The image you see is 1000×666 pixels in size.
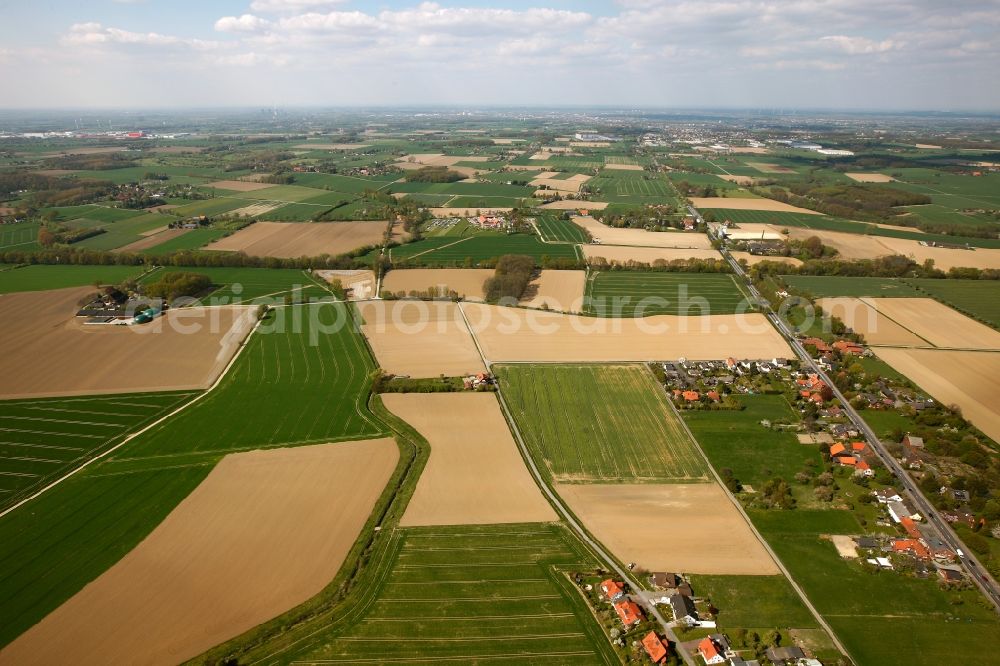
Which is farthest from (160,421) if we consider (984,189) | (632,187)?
(984,189)

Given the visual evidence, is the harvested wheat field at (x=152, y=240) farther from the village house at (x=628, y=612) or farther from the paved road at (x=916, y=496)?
the paved road at (x=916, y=496)

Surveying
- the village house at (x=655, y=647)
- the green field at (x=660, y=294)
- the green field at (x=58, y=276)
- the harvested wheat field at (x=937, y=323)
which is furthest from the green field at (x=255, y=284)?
the harvested wheat field at (x=937, y=323)

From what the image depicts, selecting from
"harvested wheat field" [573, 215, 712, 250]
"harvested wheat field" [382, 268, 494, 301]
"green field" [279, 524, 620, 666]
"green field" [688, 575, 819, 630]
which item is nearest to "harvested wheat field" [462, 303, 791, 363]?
"harvested wheat field" [382, 268, 494, 301]

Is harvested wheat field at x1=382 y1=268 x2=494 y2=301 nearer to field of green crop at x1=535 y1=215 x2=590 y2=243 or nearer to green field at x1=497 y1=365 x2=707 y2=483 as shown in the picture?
field of green crop at x1=535 y1=215 x2=590 y2=243

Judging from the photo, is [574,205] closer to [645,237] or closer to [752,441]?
[645,237]

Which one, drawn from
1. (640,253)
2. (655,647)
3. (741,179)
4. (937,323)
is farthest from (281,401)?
(741,179)

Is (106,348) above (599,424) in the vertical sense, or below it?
above
